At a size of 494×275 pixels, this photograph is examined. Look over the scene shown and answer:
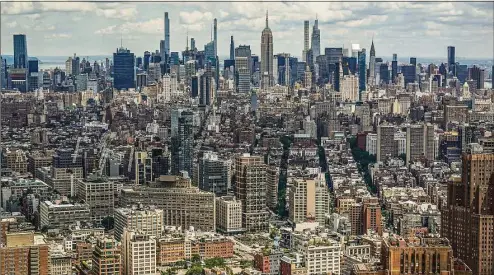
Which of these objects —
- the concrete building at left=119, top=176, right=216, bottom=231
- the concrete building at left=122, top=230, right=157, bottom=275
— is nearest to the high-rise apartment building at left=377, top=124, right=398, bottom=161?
the concrete building at left=119, top=176, right=216, bottom=231

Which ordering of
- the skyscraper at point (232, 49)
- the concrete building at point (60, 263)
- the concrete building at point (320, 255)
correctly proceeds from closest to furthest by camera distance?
1. the concrete building at point (320, 255)
2. the concrete building at point (60, 263)
3. the skyscraper at point (232, 49)

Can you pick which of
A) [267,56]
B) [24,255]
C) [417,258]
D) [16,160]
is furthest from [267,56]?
[417,258]

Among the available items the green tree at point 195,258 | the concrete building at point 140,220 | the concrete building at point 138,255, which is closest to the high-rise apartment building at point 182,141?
the concrete building at point 140,220

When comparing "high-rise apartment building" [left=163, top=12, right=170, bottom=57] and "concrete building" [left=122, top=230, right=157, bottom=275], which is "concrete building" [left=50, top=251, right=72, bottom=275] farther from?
"high-rise apartment building" [left=163, top=12, right=170, bottom=57]

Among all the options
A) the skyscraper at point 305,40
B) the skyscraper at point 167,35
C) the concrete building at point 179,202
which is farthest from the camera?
the skyscraper at point 305,40

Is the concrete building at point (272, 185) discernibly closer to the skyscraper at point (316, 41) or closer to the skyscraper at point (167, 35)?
the skyscraper at point (316, 41)

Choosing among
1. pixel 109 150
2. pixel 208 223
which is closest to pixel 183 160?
pixel 109 150
